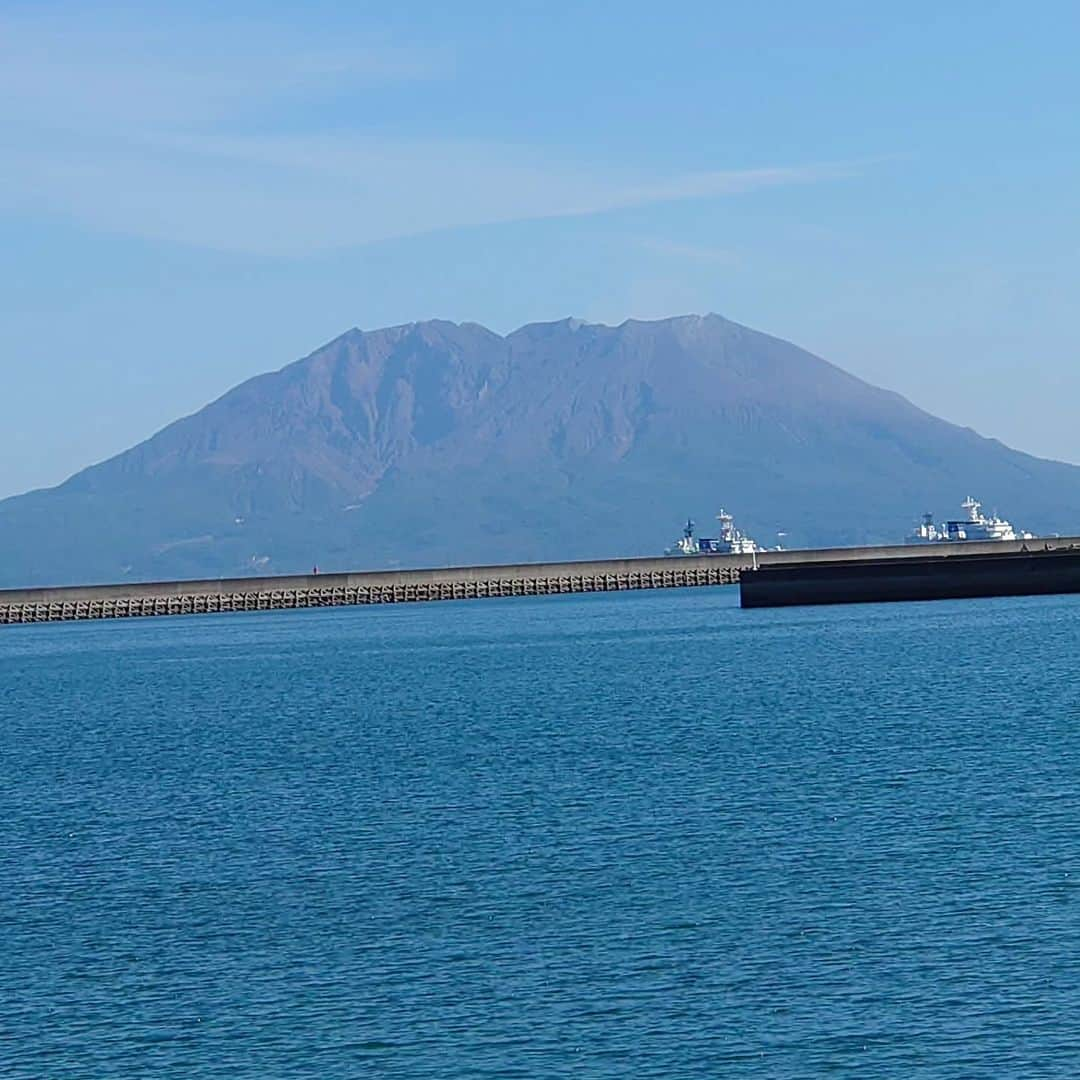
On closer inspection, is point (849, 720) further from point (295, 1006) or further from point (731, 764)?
point (295, 1006)

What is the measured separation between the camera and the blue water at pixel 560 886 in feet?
73.7

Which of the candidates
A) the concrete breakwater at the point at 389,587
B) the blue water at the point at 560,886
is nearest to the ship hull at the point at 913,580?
the concrete breakwater at the point at 389,587

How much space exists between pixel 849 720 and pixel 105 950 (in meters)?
28.6

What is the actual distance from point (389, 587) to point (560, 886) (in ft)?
422

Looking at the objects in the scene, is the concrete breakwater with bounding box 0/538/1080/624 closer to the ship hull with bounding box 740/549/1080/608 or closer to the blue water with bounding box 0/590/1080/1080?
the ship hull with bounding box 740/549/1080/608

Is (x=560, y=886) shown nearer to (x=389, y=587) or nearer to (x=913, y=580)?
(x=913, y=580)

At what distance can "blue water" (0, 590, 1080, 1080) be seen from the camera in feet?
73.7

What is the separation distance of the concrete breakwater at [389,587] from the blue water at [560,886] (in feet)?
293

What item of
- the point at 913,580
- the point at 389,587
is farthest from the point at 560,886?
the point at 389,587

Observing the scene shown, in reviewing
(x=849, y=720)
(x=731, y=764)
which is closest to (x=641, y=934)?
(x=731, y=764)

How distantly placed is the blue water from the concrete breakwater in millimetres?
89215

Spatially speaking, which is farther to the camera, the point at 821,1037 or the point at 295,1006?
the point at 295,1006

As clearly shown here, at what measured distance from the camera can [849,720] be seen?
5328cm

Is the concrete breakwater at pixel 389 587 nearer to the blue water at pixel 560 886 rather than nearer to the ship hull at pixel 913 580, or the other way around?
the ship hull at pixel 913 580
